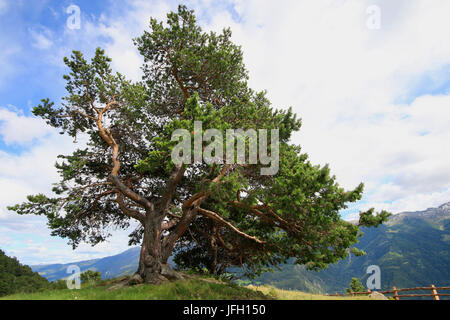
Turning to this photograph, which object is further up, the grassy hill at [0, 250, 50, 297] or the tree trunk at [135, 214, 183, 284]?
the tree trunk at [135, 214, 183, 284]

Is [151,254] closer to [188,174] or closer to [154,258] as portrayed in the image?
[154,258]

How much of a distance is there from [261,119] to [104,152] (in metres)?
12.3

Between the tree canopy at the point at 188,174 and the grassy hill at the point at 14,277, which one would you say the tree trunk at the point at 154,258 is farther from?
the grassy hill at the point at 14,277

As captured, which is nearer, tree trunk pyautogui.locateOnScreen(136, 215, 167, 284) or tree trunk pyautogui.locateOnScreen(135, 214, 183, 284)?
tree trunk pyautogui.locateOnScreen(136, 215, 167, 284)

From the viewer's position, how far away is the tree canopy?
37.6 feet

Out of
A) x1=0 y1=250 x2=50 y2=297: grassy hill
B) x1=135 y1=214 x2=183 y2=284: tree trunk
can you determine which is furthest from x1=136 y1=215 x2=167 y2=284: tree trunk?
x1=0 y1=250 x2=50 y2=297: grassy hill

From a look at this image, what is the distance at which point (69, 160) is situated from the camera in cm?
1527

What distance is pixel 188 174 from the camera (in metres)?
17.9

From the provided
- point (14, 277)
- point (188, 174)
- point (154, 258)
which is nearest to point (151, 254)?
point (154, 258)

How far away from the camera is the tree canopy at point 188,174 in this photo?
1147cm

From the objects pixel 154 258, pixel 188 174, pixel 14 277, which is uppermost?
pixel 188 174

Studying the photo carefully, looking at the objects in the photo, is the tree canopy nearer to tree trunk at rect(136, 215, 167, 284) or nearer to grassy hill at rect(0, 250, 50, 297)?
tree trunk at rect(136, 215, 167, 284)
